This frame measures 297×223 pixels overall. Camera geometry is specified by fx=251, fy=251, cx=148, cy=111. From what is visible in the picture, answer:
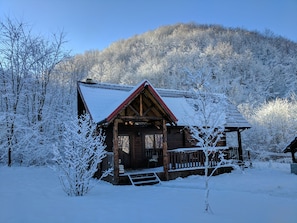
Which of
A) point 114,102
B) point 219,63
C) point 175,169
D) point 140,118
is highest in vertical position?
point 219,63

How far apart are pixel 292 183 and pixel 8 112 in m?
17.5

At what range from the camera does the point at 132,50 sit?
70.8 meters

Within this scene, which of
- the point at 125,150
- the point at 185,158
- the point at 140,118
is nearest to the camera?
the point at 140,118

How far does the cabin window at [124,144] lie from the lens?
1603 cm

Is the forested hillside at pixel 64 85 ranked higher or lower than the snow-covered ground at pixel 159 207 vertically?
higher

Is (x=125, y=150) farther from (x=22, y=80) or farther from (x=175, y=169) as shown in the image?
(x=22, y=80)

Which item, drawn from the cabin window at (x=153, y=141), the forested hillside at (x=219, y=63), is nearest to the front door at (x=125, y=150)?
the cabin window at (x=153, y=141)

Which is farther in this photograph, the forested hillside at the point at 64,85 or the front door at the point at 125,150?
the forested hillside at the point at 64,85

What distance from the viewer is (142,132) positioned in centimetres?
1650

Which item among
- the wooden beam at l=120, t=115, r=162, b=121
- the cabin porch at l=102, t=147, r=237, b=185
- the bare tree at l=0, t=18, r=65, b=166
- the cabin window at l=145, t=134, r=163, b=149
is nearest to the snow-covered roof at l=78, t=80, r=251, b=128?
the wooden beam at l=120, t=115, r=162, b=121

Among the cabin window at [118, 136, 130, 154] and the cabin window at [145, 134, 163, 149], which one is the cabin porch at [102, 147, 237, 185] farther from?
the cabin window at [118, 136, 130, 154]

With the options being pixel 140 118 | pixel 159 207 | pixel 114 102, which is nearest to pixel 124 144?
pixel 114 102

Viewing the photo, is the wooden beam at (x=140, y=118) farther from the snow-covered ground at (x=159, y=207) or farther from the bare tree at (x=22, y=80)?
the bare tree at (x=22, y=80)

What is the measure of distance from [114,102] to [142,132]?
3336 millimetres
